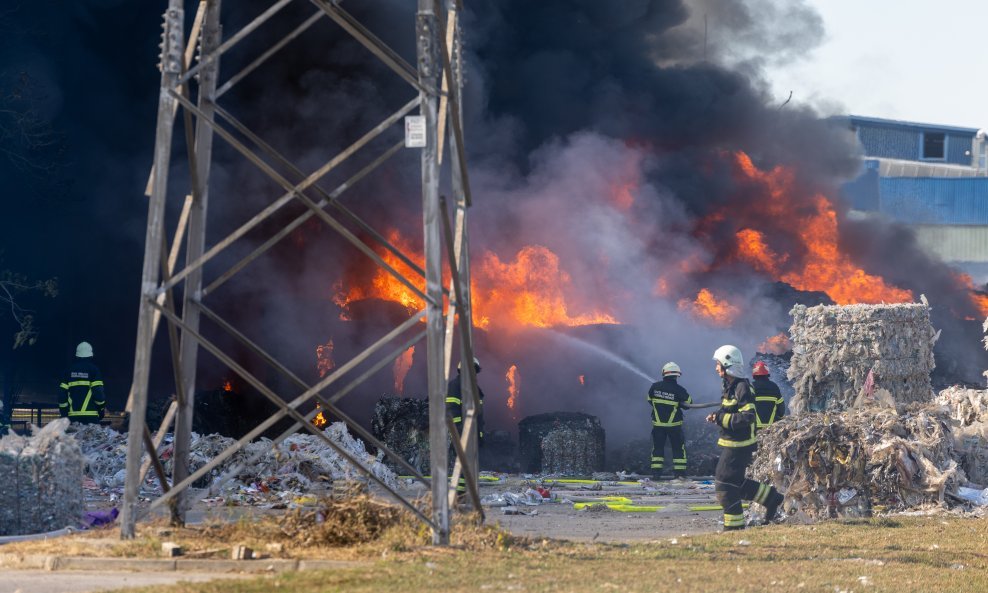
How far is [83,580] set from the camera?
26.1 feet

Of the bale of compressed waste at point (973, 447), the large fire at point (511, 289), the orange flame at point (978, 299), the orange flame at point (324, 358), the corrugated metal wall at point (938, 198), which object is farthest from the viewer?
the corrugated metal wall at point (938, 198)

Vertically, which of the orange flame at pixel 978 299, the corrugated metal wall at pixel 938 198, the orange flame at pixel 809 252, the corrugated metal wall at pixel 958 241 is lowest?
the orange flame at pixel 978 299

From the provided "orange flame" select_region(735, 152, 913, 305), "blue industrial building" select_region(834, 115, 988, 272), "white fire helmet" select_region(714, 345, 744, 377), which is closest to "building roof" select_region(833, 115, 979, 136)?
"blue industrial building" select_region(834, 115, 988, 272)

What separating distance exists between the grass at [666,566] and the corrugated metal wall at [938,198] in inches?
1353

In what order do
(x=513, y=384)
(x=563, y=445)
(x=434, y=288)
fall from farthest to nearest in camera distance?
1. (x=513, y=384)
2. (x=563, y=445)
3. (x=434, y=288)

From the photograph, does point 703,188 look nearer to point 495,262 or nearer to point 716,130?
point 716,130

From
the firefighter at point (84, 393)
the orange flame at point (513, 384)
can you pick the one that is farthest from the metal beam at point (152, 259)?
the orange flame at point (513, 384)

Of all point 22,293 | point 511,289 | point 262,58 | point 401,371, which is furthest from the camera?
point 511,289

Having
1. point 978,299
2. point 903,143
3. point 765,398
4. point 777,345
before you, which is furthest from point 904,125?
point 765,398

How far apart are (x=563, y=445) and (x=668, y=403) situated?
1.81 metres

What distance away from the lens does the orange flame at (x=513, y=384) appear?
2436cm

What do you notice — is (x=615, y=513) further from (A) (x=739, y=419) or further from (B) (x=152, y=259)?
(B) (x=152, y=259)

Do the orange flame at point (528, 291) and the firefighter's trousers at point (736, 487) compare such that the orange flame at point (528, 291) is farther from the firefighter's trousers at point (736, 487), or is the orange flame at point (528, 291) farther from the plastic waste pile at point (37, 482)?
the plastic waste pile at point (37, 482)

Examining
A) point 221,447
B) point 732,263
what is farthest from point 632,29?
point 221,447
